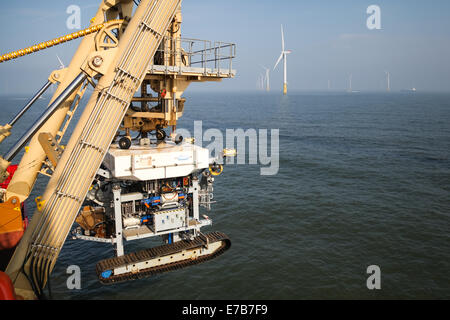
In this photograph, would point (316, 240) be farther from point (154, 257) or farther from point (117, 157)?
point (117, 157)

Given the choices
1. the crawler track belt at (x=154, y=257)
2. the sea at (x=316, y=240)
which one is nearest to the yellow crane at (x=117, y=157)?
the crawler track belt at (x=154, y=257)

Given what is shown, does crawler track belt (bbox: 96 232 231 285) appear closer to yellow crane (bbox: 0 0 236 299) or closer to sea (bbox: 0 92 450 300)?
yellow crane (bbox: 0 0 236 299)

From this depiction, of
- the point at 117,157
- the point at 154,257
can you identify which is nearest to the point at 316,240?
the point at 154,257

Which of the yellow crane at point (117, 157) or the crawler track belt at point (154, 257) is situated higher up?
the yellow crane at point (117, 157)

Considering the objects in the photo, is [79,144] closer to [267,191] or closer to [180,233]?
[180,233]

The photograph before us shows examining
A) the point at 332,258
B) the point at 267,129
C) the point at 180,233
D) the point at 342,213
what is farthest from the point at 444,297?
the point at 267,129

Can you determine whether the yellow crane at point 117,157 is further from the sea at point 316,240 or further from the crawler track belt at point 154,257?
the sea at point 316,240
